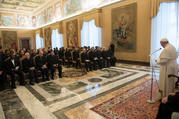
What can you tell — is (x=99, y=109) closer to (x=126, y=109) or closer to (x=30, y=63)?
Answer: (x=126, y=109)

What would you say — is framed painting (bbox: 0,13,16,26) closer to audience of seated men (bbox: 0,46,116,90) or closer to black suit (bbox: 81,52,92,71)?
audience of seated men (bbox: 0,46,116,90)

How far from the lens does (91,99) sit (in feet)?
12.5

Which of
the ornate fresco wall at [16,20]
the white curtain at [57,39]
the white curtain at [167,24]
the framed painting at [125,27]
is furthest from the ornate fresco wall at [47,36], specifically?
the white curtain at [167,24]

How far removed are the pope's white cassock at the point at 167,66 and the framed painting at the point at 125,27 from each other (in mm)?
6020

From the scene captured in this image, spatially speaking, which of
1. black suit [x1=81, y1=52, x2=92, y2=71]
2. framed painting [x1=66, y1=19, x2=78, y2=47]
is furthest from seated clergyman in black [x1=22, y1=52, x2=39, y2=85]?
framed painting [x1=66, y1=19, x2=78, y2=47]

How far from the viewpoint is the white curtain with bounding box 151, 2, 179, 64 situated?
6953 millimetres

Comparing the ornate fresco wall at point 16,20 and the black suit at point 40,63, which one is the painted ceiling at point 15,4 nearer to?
the ornate fresco wall at point 16,20

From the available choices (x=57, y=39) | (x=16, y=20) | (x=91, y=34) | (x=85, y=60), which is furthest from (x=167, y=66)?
(x=16, y=20)

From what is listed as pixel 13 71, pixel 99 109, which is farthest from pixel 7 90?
pixel 99 109

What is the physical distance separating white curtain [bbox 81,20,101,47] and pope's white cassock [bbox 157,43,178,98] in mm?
8495

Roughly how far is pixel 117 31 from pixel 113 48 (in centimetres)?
138

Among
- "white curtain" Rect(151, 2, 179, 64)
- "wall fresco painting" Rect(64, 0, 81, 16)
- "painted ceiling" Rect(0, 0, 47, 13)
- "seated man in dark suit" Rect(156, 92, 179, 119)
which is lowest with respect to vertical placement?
"seated man in dark suit" Rect(156, 92, 179, 119)

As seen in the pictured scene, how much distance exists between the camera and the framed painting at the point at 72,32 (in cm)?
1433

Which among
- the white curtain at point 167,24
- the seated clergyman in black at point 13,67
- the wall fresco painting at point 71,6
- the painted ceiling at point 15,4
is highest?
the painted ceiling at point 15,4
